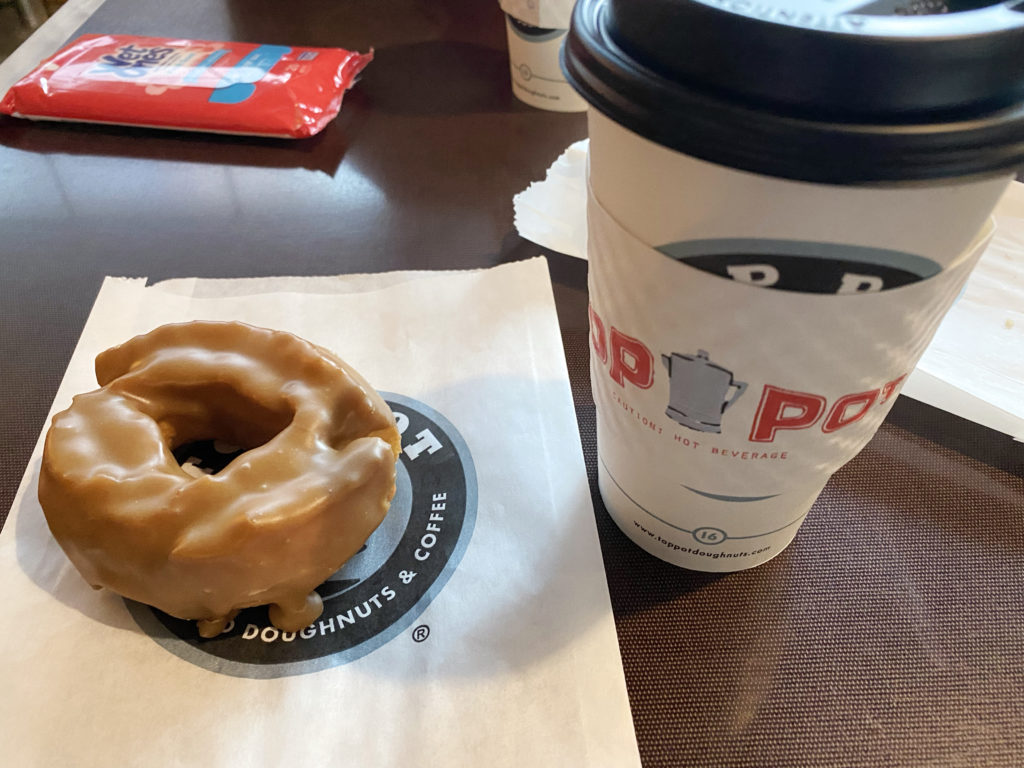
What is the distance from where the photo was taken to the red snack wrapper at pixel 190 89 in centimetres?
79

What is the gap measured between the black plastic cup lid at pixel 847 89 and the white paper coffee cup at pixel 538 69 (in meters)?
0.56

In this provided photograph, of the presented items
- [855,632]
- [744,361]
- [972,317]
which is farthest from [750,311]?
[972,317]

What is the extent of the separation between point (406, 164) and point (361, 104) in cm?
14

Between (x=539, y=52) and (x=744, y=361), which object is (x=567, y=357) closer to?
(x=744, y=361)

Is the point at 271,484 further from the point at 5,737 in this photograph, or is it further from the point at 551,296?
the point at 551,296

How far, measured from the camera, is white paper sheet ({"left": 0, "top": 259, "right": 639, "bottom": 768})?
36 cm

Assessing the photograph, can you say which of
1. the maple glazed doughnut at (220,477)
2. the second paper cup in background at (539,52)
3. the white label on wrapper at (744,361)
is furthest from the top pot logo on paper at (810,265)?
the second paper cup in background at (539,52)

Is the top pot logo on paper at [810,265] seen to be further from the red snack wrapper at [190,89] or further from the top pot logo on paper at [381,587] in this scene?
the red snack wrapper at [190,89]

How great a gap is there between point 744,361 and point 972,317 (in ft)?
1.31

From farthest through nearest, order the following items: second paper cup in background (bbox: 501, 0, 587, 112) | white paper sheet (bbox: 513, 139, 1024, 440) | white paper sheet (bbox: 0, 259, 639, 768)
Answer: second paper cup in background (bbox: 501, 0, 587, 112)
white paper sheet (bbox: 513, 139, 1024, 440)
white paper sheet (bbox: 0, 259, 639, 768)

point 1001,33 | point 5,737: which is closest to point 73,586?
point 5,737

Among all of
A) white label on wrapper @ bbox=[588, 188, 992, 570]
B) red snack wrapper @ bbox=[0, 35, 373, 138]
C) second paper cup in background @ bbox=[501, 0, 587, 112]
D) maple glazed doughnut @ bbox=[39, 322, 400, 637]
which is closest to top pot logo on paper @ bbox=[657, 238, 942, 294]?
white label on wrapper @ bbox=[588, 188, 992, 570]

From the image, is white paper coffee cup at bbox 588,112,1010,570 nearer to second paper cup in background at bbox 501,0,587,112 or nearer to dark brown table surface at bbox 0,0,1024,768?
dark brown table surface at bbox 0,0,1024,768

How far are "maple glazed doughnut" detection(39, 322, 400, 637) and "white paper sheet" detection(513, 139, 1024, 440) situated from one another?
299 millimetres
